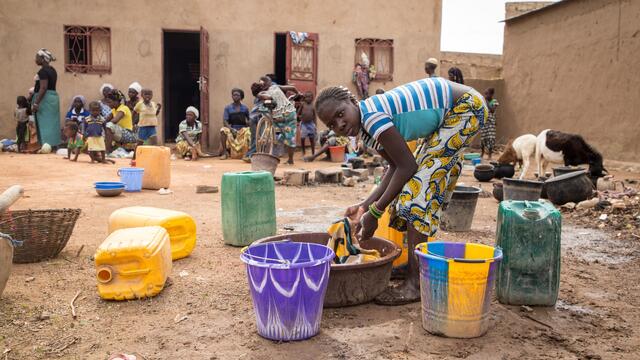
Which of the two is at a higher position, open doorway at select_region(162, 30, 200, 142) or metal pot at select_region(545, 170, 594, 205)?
open doorway at select_region(162, 30, 200, 142)

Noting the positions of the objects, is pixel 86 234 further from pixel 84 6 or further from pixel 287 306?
pixel 84 6

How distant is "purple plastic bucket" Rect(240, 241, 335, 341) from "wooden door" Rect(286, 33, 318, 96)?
11420mm

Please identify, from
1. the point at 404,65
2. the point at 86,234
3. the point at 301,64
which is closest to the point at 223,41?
the point at 301,64

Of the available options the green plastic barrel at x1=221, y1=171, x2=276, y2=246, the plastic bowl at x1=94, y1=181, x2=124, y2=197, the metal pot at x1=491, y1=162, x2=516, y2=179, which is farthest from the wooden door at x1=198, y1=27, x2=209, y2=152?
the green plastic barrel at x1=221, y1=171, x2=276, y2=246

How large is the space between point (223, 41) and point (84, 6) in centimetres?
333

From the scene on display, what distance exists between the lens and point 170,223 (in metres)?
3.88

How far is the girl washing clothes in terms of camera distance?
2.77 meters

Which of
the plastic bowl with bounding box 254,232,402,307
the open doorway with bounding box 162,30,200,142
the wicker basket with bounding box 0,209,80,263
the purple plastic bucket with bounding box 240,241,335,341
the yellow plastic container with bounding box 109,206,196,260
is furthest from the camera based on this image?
the open doorway with bounding box 162,30,200,142

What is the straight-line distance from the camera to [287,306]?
250cm

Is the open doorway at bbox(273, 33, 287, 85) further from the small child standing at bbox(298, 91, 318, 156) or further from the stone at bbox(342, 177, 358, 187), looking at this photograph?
the stone at bbox(342, 177, 358, 187)

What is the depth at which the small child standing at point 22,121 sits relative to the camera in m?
12.1

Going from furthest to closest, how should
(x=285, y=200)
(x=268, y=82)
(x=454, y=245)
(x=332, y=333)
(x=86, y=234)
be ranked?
1. (x=268, y=82)
2. (x=285, y=200)
3. (x=86, y=234)
4. (x=454, y=245)
5. (x=332, y=333)

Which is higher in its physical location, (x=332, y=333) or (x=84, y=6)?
(x=84, y=6)

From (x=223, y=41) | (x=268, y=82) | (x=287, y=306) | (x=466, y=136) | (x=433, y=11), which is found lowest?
(x=287, y=306)
